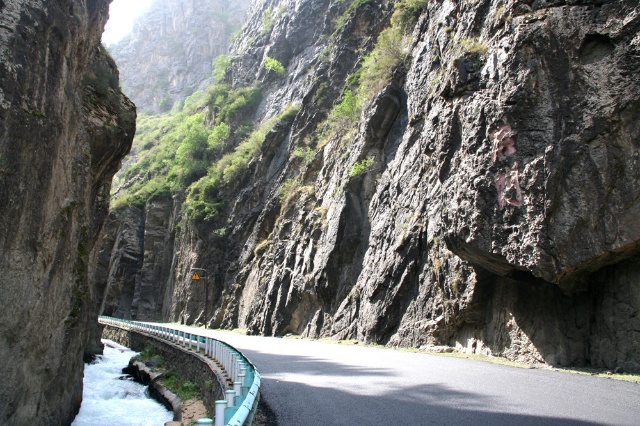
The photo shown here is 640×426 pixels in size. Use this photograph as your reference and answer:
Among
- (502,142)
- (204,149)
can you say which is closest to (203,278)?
(204,149)

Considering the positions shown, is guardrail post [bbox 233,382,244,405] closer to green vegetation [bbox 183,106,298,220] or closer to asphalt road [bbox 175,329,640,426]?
asphalt road [bbox 175,329,640,426]

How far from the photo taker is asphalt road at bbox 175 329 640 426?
7012mm

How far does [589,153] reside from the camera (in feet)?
42.5

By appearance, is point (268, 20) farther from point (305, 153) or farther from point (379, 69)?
point (379, 69)

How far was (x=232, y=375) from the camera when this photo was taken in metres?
10.4

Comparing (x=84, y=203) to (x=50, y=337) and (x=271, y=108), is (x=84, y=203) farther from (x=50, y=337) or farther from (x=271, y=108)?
(x=271, y=108)

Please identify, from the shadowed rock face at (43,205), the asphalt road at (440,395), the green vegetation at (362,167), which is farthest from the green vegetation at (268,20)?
the asphalt road at (440,395)

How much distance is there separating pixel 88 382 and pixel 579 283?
18171mm

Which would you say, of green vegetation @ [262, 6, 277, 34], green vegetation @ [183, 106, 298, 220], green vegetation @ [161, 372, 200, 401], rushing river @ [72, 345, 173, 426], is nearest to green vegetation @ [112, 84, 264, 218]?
green vegetation @ [183, 106, 298, 220]

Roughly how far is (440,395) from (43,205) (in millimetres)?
8254

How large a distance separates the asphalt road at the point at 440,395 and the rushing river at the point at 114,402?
4.95 metres

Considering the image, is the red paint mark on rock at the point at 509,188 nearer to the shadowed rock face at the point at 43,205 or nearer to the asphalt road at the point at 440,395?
the asphalt road at the point at 440,395

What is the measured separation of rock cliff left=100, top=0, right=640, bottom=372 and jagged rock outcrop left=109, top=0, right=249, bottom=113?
81548 millimetres

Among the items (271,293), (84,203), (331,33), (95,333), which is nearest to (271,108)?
(331,33)
